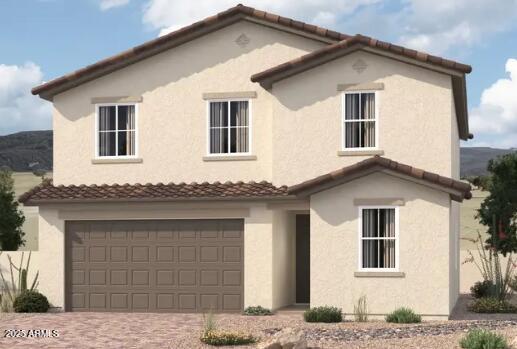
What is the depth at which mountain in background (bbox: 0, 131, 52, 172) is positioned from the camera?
160 meters

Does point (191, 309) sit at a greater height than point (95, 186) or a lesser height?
lesser

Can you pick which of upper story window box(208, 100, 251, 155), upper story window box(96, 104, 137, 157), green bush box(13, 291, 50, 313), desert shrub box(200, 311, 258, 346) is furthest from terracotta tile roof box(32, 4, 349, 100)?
desert shrub box(200, 311, 258, 346)

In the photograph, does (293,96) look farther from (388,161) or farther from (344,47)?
Result: (388,161)

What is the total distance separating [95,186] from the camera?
85.8ft

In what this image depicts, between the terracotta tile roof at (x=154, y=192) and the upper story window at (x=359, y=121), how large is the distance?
90.4 inches

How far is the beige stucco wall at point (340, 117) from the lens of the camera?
23438 millimetres

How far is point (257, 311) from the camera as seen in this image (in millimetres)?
23562

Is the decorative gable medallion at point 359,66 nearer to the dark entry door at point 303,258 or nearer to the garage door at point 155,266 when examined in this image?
the dark entry door at point 303,258

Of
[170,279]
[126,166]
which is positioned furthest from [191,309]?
[126,166]

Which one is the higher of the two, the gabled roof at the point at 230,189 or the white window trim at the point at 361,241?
the gabled roof at the point at 230,189

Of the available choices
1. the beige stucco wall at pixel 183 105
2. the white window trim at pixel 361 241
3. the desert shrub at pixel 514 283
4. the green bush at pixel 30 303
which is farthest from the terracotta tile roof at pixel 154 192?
the desert shrub at pixel 514 283

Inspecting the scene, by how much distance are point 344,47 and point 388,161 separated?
141 inches

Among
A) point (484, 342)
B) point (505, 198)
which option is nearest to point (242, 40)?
point (484, 342)

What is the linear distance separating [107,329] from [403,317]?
715cm
